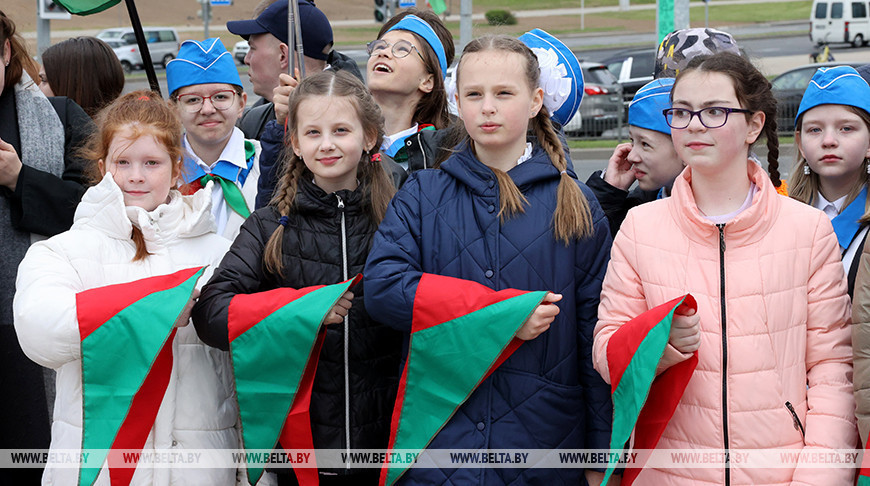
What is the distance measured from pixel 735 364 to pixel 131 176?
2.16 metres

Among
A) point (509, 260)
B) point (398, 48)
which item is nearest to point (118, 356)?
point (509, 260)

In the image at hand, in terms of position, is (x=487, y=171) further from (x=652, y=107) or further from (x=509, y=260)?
(x=652, y=107)

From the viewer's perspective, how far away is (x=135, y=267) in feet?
10.7

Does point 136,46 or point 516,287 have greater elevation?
point 136,46

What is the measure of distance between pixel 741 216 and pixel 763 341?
0.38 metres

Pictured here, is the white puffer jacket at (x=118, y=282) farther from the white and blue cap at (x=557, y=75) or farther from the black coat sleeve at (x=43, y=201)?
the white and blue cap at (x=557, y=75)

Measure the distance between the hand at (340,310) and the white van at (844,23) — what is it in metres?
38.2

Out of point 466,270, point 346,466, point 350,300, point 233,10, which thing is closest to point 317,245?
point 350,300

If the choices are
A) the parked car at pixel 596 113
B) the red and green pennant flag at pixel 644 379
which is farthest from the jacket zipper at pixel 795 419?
the parked car at pixel 596 113

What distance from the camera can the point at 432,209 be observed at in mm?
3127

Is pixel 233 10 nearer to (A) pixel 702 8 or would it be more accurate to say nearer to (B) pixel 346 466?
(A) pixel 702 8

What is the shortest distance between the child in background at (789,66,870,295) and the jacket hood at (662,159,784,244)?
0.75 metres

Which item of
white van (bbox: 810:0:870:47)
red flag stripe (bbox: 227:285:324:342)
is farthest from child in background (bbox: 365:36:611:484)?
white van (bbox: 810:0:870:47)

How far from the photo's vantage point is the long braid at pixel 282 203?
10.5 feet
